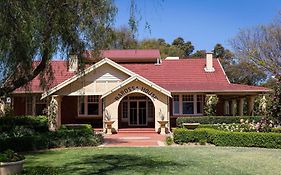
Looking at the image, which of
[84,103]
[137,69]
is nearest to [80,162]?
[84,103]

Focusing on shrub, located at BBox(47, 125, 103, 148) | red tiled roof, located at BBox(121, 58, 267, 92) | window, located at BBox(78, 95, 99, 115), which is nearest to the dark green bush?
shrub, located at BBox(47, 125, 103, 148)

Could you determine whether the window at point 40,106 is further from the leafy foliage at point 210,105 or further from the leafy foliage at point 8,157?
the leafy foliage at point 8,157

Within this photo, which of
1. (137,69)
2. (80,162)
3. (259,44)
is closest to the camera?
(80,162)

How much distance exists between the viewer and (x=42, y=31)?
10258mm

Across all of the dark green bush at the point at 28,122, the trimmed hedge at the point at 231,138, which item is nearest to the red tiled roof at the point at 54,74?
the dark green bush at the point at 28,122

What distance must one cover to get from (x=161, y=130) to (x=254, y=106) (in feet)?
37.6

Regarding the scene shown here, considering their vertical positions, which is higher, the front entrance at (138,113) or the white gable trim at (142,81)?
the white gable trim at (142,81)

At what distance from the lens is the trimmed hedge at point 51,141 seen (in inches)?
731

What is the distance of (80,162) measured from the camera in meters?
14.6

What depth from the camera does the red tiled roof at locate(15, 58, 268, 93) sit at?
31.5 metres

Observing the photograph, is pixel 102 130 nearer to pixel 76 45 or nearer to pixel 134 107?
pixel 134 107

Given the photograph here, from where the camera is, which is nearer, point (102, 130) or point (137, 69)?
point (102, 130)

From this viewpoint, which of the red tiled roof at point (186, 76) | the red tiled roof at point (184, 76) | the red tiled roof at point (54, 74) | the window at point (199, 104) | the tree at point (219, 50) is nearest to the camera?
the red tiled roof at point (54, 74)

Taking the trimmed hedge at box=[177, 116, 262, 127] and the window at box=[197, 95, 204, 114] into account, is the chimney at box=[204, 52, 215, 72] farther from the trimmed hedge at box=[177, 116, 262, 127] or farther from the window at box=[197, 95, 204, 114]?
the trimmed hedge at box=[177, 116, 262, 127]
